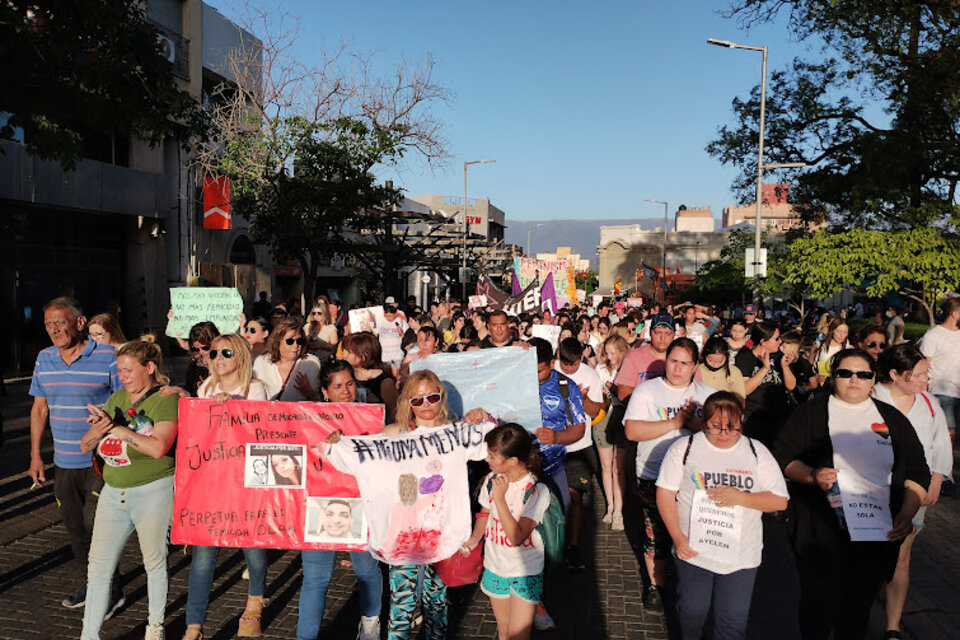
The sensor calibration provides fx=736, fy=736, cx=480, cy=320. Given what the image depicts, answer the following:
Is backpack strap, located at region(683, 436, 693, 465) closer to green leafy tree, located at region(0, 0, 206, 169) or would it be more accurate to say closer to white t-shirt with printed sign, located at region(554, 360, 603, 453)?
white t-shirt with printed sign, located at region(554, 360, 603, 453)

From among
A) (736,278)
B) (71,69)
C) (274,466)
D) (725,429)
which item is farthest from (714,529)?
(736,278)

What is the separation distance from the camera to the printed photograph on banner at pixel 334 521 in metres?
4.13

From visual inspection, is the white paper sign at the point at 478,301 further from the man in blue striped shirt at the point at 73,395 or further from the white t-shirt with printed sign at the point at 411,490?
the white t-shirt with printed sign at the point at 411,490

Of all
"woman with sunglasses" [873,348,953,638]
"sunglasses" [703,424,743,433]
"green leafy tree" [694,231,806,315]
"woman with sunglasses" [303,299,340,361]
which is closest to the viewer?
"sunglasses" [703,424,743,433]

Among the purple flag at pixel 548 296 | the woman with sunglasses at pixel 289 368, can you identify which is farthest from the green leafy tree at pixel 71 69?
the purple flag at pixel 548 296

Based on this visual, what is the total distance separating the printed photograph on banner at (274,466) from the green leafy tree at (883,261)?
16145mm

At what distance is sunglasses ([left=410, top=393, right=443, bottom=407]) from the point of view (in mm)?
4031

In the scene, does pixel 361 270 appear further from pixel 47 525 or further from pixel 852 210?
pixel 47 525

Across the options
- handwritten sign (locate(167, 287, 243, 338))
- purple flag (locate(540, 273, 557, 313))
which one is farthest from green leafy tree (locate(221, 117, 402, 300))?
handwritten sign (locate(167, 287, 243, 338))

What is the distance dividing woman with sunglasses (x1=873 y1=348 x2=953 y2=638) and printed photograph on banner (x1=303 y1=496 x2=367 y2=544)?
3139 mm

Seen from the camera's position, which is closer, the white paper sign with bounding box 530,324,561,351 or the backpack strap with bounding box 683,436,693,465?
the backpack strap with bounding box 683,436,693,465

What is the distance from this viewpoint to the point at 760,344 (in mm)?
7512

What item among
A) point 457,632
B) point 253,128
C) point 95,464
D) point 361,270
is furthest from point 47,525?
point 361,270

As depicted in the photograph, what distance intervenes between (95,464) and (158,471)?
432 millimetres
